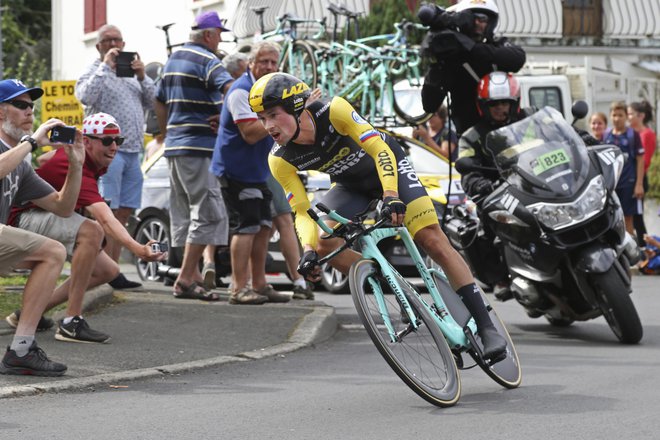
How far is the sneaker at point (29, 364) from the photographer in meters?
7.80

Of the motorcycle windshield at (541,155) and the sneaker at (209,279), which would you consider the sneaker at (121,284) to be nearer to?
the sneaker at (209,279)

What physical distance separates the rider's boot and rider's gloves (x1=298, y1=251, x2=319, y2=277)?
111cm

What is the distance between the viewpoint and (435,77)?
11.0m

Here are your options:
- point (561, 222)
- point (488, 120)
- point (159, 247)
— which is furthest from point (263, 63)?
point (159, 247)

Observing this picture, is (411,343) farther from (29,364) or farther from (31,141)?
Answer: (31,141)

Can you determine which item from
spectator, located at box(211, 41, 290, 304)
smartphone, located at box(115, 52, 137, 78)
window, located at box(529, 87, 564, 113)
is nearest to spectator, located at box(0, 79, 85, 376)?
spectator, located at box(211, 41, 290, 304)

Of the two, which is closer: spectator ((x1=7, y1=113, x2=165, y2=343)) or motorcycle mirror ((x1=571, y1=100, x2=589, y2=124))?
spectator ((x1=7, y1=113, x2=165, y2=343))

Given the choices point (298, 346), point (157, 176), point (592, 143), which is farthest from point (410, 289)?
point (157, 176)

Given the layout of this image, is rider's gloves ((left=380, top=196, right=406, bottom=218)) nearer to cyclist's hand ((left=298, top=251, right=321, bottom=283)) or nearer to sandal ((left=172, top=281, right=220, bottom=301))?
cyclist's hand ((left=298, top=251, right=321, bottom=283))

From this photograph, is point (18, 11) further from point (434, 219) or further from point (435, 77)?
point (434, 219)

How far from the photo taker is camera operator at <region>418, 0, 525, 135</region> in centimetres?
1084

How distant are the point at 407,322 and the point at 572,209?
2.75m

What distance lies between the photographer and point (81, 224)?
9047 millimetres

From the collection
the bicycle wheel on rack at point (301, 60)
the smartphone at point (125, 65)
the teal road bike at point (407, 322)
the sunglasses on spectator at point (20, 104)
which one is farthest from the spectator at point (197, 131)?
the bicycle wheel on rack at point (301, 60)
